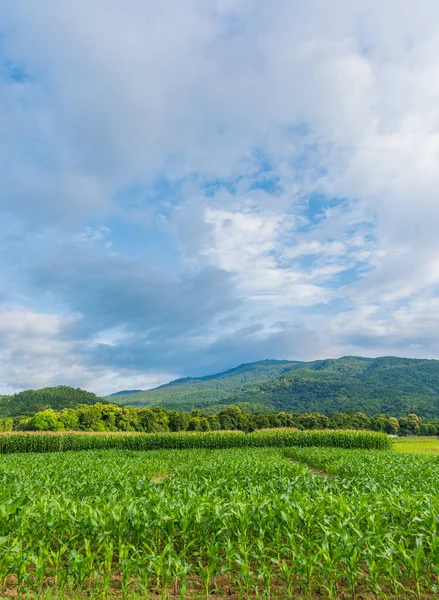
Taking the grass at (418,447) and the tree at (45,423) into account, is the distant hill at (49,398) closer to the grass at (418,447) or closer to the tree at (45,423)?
the tree at (45,423)

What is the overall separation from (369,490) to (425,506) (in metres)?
3.22

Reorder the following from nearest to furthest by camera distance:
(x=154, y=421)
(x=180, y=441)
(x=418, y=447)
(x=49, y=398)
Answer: (x=180, y=441) → (x=418, y=447) → (x=154, y=421) → (x=49, y=398)

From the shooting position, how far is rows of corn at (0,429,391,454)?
4006cm

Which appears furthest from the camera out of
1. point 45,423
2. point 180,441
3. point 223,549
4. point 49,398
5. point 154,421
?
point 49,398

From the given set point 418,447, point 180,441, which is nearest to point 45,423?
point 180,441

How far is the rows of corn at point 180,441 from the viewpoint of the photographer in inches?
1577

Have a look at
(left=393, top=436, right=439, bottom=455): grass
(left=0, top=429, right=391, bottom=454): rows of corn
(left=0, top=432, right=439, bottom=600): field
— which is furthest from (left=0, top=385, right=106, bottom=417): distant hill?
(left=0, top=432, right=439, bottom=600): field

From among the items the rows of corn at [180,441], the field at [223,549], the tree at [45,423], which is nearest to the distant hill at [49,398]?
the tree at [45,423]

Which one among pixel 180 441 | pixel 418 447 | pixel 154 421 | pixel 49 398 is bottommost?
pixel 418 447

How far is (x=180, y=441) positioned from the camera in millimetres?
40906

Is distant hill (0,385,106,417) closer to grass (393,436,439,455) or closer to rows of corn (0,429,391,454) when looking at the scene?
rows of corn (0,429,391,454)

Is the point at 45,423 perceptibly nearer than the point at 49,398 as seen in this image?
Yes

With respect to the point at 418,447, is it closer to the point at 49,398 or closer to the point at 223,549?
the point at 223,549

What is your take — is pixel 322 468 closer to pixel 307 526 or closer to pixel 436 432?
pixel 307 526
